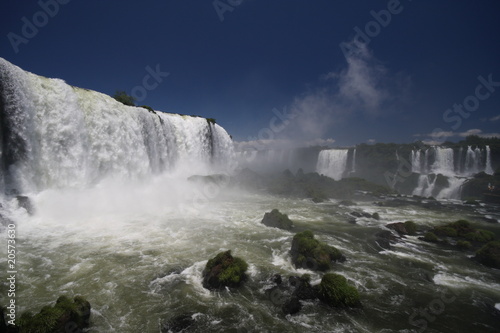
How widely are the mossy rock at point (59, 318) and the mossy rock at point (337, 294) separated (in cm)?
775

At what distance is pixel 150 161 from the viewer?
27344 mm

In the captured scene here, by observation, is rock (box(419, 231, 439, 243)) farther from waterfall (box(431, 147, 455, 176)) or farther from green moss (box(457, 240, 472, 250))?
waterfall (box(431, 147, 455, 176))

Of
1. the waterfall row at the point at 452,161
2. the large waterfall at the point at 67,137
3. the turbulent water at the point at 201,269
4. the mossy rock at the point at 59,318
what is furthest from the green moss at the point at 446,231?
the waterfall row at the point at 452,161

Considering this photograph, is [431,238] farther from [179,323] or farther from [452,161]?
[452,161]

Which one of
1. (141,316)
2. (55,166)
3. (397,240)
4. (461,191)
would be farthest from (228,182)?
(461,191)

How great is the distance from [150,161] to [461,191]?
163ft

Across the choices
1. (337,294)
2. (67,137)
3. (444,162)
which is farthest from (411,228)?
(444,162)

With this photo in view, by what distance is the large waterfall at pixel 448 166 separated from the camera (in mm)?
40406

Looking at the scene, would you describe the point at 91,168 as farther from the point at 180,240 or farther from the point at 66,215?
the point at 180,240

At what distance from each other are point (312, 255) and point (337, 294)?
9.72 feet

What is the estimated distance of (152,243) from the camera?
13266 millimetres

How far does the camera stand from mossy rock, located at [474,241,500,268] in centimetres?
1191

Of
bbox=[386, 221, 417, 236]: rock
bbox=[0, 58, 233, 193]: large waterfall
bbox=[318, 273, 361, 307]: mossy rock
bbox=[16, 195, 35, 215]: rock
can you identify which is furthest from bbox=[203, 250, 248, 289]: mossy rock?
bbox=[0, 58, 233, 193]: large waterfall

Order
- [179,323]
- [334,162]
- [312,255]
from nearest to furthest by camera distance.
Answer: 1. [179,323]
2. [312,255]
3. [334,162]
